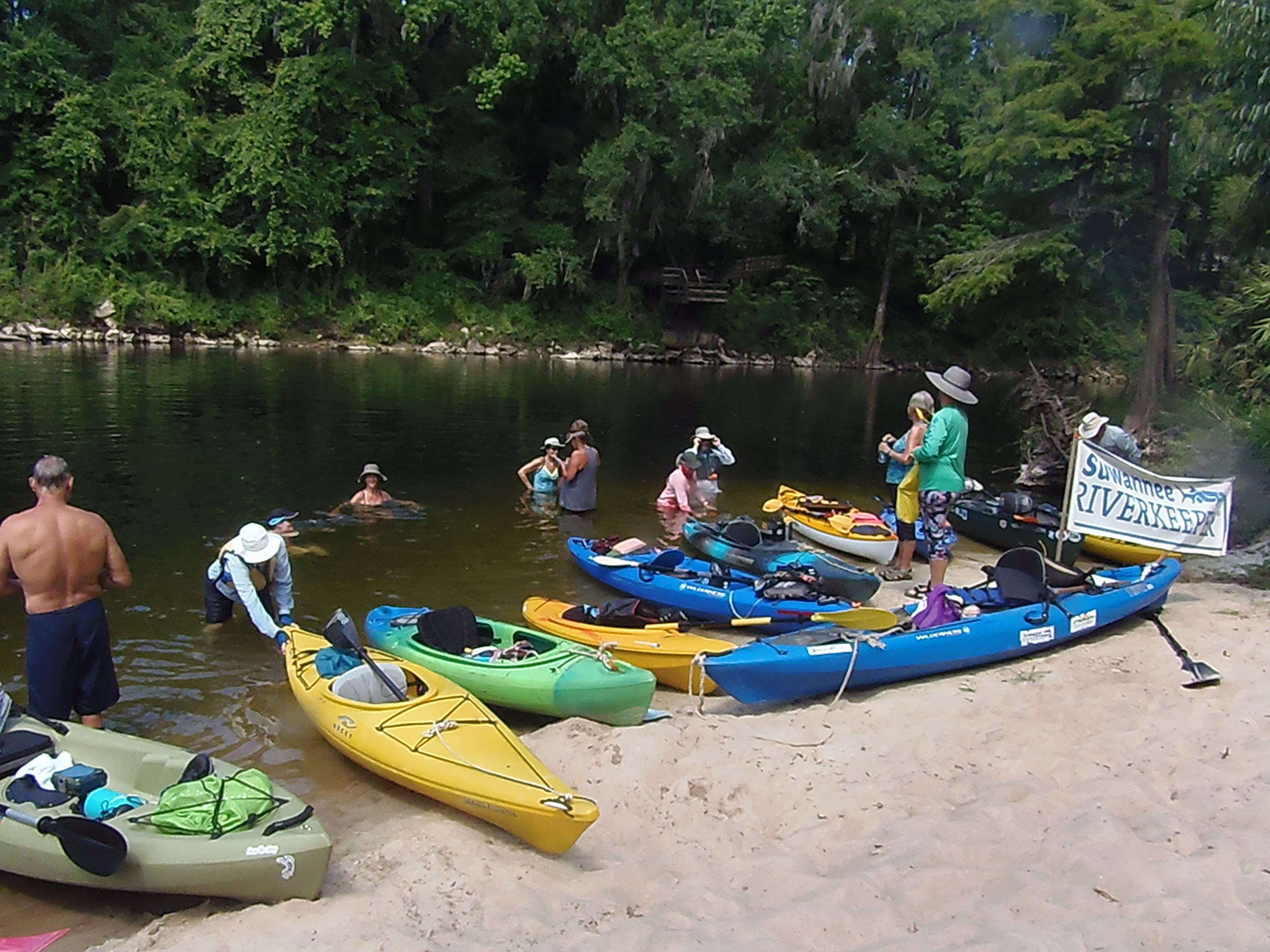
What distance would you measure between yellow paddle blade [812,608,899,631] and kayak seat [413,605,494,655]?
2.62 m

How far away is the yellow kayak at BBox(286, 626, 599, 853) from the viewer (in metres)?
4.72

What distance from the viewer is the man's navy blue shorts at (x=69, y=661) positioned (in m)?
5.29

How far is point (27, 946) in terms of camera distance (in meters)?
4.11

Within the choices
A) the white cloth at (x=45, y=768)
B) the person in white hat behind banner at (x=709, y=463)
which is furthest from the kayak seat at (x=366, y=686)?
the person in white hat behind banner at (x=709, y=463)

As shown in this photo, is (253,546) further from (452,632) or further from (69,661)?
(69,661)

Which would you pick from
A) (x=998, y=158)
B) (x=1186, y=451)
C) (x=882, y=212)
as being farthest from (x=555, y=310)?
(x=1186, y=451)

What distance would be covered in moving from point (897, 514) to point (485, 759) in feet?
18.6

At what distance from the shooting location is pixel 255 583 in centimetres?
750

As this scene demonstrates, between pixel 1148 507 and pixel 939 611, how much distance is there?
260 centimetres

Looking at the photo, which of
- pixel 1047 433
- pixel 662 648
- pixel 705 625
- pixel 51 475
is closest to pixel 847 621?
pixel 705 625

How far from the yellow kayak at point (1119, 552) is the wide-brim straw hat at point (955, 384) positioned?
3.12m

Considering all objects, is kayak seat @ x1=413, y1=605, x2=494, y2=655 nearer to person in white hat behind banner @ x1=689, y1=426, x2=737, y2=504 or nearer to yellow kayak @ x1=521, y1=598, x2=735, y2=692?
yellow kayak @ x1=521, y1=598, x2=735, y2=692

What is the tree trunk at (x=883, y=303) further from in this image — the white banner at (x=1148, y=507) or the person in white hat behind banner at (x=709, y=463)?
the white banner at (x=1148, y=507)

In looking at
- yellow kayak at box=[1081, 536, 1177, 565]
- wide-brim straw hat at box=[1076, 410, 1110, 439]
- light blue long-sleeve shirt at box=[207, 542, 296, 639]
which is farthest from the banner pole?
light blue long-sleeve shirt at box=[207, 542, 296, 639]
